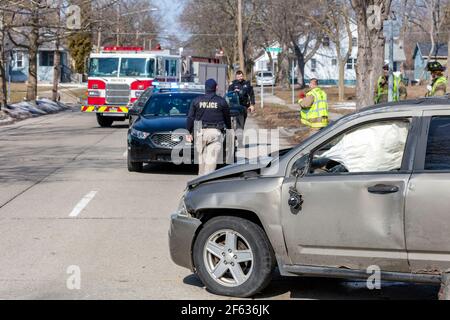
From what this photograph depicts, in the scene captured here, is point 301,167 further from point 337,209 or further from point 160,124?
point 160,124

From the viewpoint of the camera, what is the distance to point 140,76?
29938 millimetres

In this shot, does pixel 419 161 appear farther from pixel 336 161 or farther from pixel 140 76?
pixel 140 76

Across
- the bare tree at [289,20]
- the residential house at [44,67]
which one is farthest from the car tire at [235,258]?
the residential house at [44,67]

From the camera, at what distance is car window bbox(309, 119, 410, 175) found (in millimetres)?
6164

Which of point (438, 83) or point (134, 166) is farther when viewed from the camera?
point (134, 166)

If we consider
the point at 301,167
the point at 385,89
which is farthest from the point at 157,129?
the point at 301,167

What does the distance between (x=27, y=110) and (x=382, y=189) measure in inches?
1317

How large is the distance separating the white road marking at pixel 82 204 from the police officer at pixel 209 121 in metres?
1.81

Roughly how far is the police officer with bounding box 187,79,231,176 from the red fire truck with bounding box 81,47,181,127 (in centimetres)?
1770

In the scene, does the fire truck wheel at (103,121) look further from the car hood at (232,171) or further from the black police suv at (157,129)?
the car hood at (232,171)

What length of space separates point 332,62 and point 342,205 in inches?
3762

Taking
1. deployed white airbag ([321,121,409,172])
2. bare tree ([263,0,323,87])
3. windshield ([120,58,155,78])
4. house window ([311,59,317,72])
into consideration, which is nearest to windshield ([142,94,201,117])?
deployed white airbag ([321,121,409,172])

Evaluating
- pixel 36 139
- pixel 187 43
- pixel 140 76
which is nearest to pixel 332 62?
pixel 187 43

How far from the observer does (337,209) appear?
6062 millimetres
